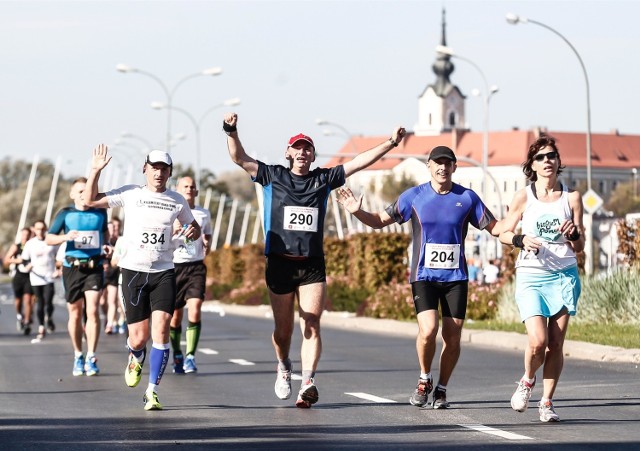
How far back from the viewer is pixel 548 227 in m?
12.1

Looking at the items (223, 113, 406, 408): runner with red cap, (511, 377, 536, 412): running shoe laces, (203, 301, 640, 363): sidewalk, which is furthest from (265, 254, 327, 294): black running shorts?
(203, 301, 640, 363): sidewalk

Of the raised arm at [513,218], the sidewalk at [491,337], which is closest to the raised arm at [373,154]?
the raised arm at [513,218]

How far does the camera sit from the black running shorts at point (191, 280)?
17172mm

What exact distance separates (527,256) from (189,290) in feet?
19.2

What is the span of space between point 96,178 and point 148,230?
1.96 ft

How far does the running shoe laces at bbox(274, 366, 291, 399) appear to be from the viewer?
44.1 ft

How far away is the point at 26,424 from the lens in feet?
39.3

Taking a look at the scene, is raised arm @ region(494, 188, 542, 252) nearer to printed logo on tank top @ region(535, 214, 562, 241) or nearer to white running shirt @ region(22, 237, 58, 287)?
printed logo on tank top @ region(535, 214, 562, 241)

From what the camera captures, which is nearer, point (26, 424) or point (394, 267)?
point (26, 424)

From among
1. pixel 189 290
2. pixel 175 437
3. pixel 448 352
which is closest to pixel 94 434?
pixel 175 437

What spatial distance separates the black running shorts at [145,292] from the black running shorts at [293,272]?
839 millimetres

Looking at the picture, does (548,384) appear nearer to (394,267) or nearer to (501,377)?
(501,377)

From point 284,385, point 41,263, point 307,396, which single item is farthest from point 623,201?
point 307,396

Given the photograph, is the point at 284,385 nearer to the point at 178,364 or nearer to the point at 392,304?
the point at 178,364
